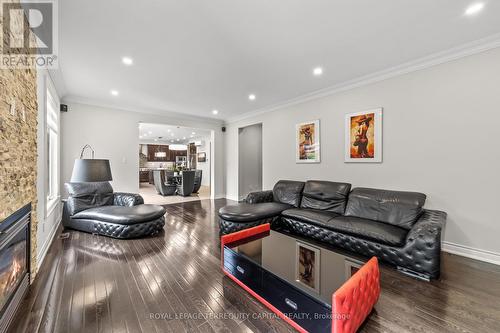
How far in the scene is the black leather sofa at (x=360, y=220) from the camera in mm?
2211

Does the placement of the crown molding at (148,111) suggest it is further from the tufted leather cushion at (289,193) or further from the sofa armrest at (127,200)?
the tufted leather cushion at (289,193)

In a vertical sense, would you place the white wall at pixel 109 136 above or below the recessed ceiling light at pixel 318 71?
below

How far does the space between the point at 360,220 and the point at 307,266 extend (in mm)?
1480

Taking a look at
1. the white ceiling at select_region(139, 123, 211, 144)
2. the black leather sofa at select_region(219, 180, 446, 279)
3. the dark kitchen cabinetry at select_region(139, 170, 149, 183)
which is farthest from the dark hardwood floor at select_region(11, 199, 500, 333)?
the dark kitchen cabinetry at select_region(139, 170, 149, 183)

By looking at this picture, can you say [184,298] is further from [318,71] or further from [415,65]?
[415,65]

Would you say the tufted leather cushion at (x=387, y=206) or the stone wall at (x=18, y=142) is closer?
the stone wall at (x=18, y=142)

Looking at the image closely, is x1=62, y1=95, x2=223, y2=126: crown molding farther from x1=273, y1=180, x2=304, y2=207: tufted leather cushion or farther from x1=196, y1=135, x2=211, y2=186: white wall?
x1=196, y1=135, x2=211, y2=186: white wall

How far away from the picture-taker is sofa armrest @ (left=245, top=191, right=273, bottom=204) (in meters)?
4.14

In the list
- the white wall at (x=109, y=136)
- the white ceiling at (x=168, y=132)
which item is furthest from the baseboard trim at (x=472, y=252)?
the white ceiling at (x=168, y=132)

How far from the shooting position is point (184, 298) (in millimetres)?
1864

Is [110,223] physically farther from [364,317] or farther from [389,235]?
[389,235]

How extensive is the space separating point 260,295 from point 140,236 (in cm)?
247

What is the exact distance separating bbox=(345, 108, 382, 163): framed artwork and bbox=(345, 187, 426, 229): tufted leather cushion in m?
0.68

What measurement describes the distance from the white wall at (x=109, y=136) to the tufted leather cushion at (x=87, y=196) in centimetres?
111
